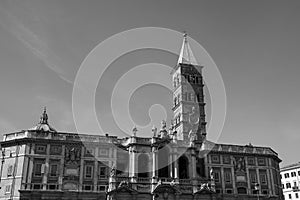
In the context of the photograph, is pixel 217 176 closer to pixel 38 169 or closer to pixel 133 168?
pixel 133 168

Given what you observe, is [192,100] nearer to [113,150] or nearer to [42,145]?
[113,150]

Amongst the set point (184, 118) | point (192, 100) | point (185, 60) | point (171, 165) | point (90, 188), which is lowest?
point (90, 188)

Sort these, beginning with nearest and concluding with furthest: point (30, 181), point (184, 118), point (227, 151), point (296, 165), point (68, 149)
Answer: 1. point (30, 181)
2. point (68, 149)
3. point (227, 151)
4. point (184, 118)
5. point (296, 165)

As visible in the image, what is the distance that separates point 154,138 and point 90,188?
14.2 metres

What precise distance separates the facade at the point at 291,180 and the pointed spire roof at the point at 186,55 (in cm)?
4054

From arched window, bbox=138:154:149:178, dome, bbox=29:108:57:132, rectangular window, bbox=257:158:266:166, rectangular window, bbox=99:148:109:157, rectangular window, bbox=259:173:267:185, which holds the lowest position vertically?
rectangular window, bbox=259:173:267:185

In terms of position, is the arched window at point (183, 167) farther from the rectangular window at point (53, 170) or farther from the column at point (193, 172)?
the rectangular window at point (53, 170)

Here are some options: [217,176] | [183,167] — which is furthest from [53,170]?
[217,176]

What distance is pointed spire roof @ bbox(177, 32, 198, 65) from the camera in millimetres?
81625

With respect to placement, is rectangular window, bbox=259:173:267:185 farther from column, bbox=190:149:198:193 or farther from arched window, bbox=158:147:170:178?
arched window, bbox=158:147:170:178

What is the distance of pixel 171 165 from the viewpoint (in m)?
60.9

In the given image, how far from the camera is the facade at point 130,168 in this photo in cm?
5544

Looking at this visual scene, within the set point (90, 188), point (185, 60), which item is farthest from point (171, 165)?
point (185, 60)

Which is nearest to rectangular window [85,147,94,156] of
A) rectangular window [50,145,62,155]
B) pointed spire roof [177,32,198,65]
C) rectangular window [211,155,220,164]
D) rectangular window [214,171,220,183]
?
rectangular window [50,145,62,155]
